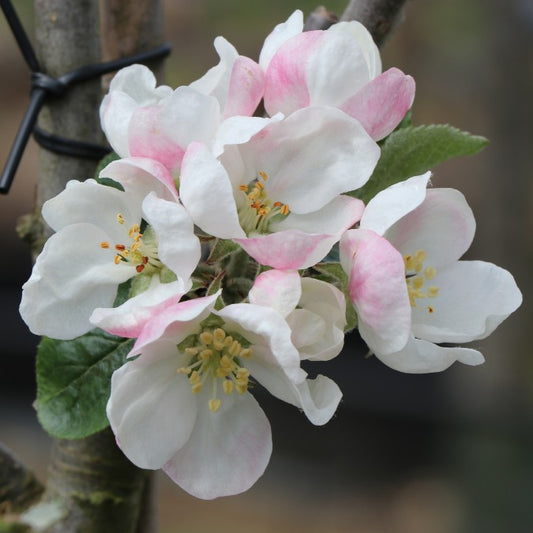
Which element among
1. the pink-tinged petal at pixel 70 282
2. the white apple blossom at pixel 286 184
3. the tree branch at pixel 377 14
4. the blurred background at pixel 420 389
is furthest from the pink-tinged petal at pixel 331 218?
A: the blurred background at pixel 420 389

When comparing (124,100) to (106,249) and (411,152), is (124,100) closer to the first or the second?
(106,249)

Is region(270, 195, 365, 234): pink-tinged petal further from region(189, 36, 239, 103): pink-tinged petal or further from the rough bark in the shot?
the rough bark

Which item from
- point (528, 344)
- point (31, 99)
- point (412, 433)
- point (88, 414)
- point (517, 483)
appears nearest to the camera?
point (88, 414)

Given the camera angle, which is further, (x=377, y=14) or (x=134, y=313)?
(x=377, y=14)

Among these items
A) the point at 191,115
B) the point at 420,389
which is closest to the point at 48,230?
the point at 191,115

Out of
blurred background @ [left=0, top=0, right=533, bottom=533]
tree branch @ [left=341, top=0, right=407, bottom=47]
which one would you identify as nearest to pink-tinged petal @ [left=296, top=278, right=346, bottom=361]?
tree branch @ [left=341, top=0, right=407, bottom=47]

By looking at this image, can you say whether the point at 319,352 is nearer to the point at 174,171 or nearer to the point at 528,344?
the point at 174,171

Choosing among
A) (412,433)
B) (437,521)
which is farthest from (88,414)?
(437,521)
